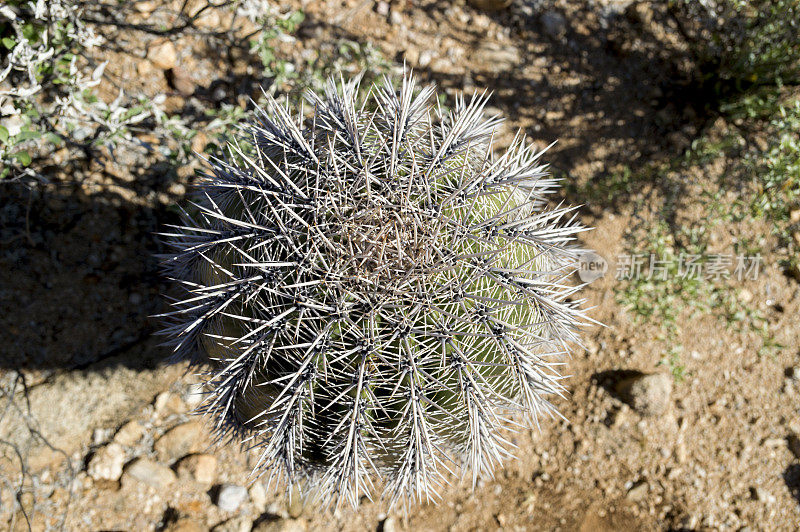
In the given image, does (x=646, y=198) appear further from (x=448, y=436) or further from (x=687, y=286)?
(x=448, y=436)

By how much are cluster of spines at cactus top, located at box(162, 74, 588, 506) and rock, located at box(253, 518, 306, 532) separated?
3.85 ft

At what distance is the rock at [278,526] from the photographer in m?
2.94

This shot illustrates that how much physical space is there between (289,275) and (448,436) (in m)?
0.84

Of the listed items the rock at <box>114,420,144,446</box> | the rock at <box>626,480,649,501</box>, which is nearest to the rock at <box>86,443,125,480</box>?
the rock at <box>114,420,144,446</box>

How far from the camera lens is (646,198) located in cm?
371

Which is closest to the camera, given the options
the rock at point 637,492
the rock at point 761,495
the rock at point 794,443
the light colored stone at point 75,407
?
the light colored stone at point 75,407

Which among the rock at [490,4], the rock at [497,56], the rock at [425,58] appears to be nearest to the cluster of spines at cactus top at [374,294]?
the rock at [425,58]

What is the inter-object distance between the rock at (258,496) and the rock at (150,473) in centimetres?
42

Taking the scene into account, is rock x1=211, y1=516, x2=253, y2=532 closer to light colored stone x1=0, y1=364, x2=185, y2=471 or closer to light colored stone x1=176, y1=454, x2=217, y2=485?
light colored stone x1=176, y1=454, x2=217, y2=485

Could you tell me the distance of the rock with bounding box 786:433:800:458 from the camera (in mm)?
3549

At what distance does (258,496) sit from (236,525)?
18cm

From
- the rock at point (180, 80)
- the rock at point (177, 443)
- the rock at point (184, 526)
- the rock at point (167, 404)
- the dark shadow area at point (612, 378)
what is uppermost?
the rock at point (180, 80)

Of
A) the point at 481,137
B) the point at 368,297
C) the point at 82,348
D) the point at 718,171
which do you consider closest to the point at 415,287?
the point at 368,297

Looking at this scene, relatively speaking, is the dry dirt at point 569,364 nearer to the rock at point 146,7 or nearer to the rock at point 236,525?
the rock at point 236,525
